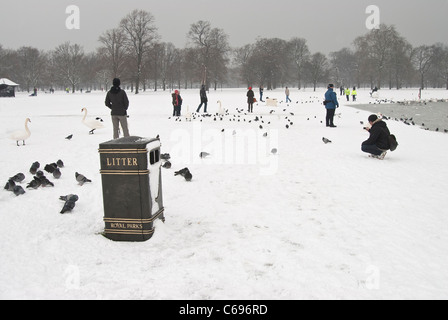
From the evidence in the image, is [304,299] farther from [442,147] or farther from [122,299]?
[442,147]

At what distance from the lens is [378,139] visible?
952cm

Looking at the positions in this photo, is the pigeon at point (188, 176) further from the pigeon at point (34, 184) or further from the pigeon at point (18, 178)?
the pigeon at point (18, 178)

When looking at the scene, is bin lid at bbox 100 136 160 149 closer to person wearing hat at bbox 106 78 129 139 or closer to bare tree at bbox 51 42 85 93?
person wearing hat at bbox 106 78 129 139

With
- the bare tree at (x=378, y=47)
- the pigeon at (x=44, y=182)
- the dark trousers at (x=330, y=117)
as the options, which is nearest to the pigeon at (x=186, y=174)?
the pigeon at (x=44, y=182)

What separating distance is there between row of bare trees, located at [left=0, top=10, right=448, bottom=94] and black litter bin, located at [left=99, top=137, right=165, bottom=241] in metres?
60.7

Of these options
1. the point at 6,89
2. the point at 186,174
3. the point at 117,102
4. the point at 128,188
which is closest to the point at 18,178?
the point at 186,174

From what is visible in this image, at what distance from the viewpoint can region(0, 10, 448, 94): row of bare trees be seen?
62.2 m

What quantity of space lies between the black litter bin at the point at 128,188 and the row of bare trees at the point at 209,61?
60.7 metres

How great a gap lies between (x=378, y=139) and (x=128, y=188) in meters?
7.44

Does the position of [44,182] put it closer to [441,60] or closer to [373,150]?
[373,150]

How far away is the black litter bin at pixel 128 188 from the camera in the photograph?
4.45 m
